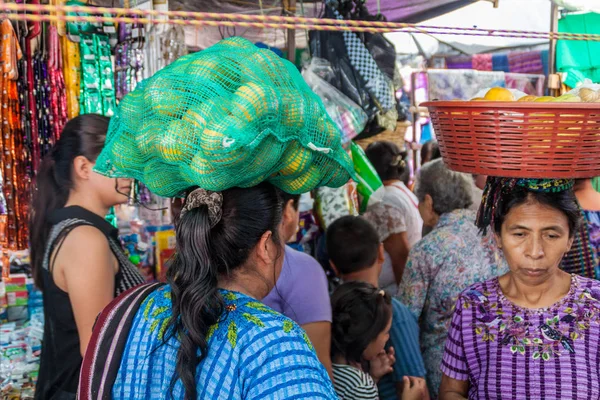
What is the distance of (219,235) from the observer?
131cm

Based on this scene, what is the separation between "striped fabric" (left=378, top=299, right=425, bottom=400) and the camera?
2607mm

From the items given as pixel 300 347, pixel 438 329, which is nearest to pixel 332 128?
pixel 300 347

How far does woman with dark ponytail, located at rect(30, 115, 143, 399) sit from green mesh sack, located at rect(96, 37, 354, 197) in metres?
0.69

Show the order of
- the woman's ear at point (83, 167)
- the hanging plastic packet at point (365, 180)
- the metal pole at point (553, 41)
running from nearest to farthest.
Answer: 1. the woman's ear at point (83, 167)
2. the hanging plastic packet at point (365, 180)
3. the metal pole at point (553, 41)

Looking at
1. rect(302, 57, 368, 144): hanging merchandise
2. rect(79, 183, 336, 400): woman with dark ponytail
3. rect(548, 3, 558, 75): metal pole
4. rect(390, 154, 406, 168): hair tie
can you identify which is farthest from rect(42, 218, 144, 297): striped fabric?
rect(548, 3, 558, 75): metal pole

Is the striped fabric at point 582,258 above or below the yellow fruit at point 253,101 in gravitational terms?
below

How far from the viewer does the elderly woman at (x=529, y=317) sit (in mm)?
1839

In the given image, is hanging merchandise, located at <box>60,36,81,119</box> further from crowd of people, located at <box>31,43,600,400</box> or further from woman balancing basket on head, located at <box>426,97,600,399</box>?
woman balancing basket on head, located at <box>426,97,600,399</box>

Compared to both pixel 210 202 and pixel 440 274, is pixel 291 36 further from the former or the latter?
pixel 210 202

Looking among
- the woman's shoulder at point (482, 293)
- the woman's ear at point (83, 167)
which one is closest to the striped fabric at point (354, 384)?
the woman's shoulder at point (482, 293)

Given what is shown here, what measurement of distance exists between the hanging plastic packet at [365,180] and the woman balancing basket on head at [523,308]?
63.3 inches

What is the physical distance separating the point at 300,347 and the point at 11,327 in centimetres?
259

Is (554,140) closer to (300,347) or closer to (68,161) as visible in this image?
(300,347)

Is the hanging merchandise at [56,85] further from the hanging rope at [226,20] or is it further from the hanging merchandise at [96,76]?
the hanging rope at [226,20]
